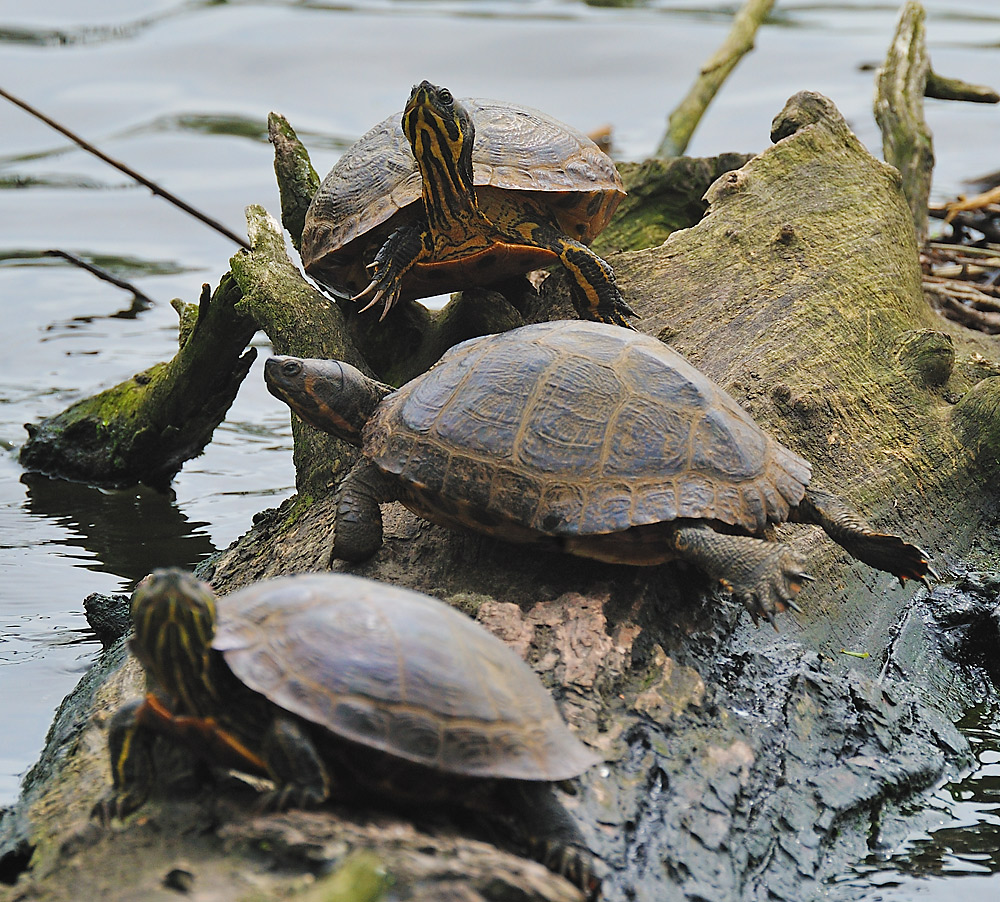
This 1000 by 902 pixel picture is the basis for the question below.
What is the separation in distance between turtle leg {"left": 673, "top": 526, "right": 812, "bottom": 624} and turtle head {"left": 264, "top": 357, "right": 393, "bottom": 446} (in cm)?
136

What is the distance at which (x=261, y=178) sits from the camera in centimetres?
1292

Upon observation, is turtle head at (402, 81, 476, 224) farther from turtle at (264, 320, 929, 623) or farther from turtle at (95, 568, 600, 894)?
turtle at (95, 568, 600, 894)

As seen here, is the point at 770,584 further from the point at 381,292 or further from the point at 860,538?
the point at 381,292

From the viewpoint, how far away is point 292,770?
2.36 metres

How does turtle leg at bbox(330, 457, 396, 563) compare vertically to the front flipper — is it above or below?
below

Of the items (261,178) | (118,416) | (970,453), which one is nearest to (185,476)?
(118,416)

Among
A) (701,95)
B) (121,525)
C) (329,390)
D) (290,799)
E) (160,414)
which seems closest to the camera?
(290,799)

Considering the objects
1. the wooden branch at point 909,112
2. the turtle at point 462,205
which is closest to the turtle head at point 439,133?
the turtle at point 462,205

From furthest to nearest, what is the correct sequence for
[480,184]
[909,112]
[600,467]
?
[909,112] < [480,184] < [600,467]

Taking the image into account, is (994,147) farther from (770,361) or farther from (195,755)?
(195,755)

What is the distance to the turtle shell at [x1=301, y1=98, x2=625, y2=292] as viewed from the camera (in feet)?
16.4

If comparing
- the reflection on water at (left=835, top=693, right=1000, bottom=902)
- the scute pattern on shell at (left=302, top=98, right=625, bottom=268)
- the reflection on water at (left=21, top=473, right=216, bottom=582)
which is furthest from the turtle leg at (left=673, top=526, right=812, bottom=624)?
the reflection on water at (left=21, top=473, right=216, bottom=582)

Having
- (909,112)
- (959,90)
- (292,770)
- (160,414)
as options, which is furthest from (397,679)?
(959,90)

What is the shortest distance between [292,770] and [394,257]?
296 centimetres
